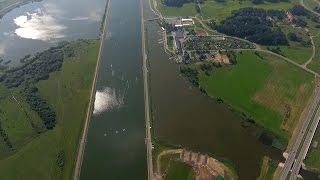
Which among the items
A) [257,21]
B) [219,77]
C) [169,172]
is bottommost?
[169,172]

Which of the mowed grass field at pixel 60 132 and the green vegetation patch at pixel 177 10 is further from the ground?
the green vegetation patch at pixel 177 10

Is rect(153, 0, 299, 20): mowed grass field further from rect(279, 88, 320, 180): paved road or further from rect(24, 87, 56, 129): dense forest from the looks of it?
rect(24, 87, 56, 129): dense forest

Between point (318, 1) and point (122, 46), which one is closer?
point (122, 46)

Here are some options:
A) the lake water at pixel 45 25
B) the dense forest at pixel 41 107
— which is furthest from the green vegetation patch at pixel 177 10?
the dense forest at pixel 41 107

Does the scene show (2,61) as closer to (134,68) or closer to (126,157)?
(134,68)

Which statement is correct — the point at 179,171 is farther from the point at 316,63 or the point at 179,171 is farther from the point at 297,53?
the point at 297,53

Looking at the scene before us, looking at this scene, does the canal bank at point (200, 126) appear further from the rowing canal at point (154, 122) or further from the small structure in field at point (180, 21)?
the small structure in field at point (180, 21)

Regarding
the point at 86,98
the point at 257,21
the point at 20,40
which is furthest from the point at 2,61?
the point at 257,21
